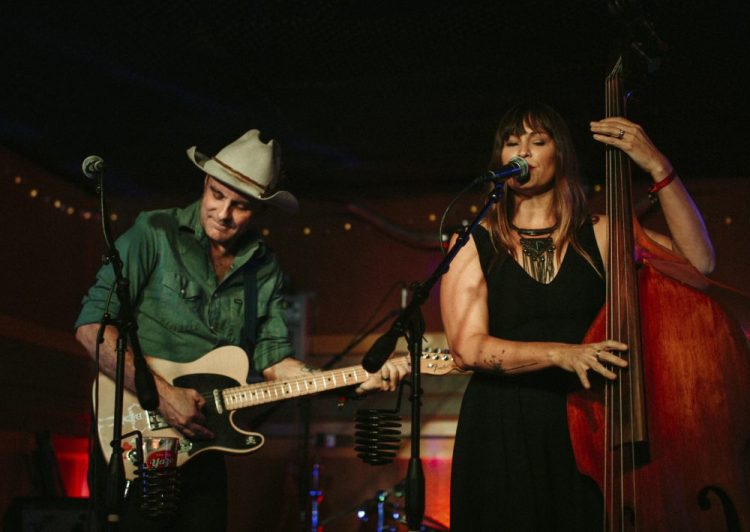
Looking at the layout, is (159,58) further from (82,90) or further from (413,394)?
(413,394)

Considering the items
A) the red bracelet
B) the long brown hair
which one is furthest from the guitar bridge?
the red bracelet

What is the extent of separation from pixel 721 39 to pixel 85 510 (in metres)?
4.46

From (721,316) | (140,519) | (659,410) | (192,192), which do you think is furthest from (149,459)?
(192,192)

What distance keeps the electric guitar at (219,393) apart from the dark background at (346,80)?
1.98 m

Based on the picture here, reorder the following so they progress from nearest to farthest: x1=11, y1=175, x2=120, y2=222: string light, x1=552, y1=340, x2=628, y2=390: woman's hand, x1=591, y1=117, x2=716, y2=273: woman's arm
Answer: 1. x1=552, y1=340, x2=628, y2=390: woman's hand
2. x1=591, y1=117, x2=716, y2=273: woman's arm
3. x1=11, y1=175, x2=120, y2=222: string light

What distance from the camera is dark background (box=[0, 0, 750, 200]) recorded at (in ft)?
14.5

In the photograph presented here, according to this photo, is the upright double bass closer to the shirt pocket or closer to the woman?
the woman

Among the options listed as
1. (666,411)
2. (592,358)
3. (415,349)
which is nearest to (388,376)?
(415,349)

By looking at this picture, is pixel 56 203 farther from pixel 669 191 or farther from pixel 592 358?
pixel 592 358

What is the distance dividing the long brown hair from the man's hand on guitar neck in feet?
5.16

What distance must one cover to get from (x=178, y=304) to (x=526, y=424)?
1837 mm

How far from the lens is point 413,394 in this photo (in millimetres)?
2479

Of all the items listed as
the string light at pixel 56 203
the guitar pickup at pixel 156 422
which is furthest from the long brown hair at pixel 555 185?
the string light at pixel 56 203

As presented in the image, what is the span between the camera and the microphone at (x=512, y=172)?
246 centimetres
